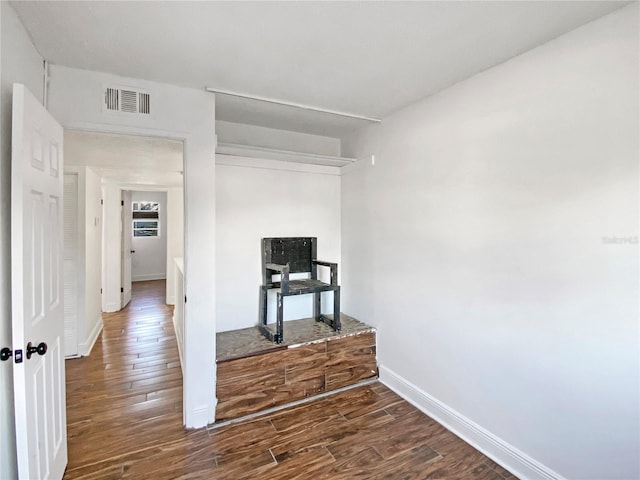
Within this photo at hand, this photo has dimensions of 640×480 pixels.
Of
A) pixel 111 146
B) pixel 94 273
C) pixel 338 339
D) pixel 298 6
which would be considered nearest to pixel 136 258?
pixel 94 273

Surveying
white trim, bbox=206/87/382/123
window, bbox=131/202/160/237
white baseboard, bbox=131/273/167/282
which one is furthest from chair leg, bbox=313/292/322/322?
window, bbox=131/202/160/237

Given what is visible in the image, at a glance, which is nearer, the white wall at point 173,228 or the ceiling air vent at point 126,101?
the ceiling air vent at point 126,101

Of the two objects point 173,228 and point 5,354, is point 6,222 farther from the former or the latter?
point 173,228

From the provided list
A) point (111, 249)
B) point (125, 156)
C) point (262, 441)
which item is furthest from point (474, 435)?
point (111, 249)

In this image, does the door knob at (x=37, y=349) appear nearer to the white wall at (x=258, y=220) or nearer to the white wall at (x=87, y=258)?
the white wall at (x=258, y=220)

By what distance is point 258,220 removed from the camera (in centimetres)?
315

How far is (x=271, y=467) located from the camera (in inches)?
77.0

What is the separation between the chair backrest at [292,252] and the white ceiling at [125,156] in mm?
1213

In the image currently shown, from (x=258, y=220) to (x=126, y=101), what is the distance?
1420 millimetres

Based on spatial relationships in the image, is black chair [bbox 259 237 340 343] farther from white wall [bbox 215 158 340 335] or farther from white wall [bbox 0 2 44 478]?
white wall [bbox 0 2 44 478]

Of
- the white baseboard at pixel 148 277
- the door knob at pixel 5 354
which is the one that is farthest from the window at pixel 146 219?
the door knob at pixel 5 354

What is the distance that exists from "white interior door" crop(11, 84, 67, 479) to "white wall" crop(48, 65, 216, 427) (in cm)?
63

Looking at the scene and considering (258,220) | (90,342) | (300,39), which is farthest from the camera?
(90,342)

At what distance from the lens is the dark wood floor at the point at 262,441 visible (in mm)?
1925
